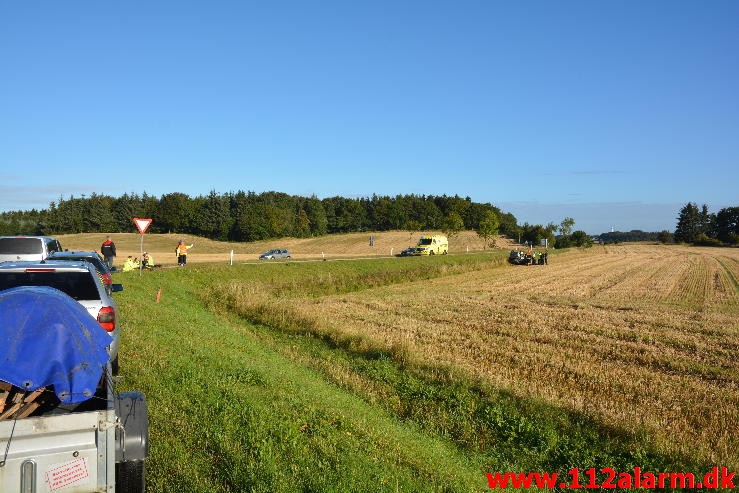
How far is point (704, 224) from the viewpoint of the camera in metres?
143

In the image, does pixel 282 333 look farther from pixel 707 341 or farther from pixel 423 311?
pixel 707 341

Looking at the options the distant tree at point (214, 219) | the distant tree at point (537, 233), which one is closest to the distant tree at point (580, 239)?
the distant tree at point (537, 233)

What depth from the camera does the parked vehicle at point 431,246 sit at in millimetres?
56781

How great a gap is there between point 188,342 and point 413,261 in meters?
35.1

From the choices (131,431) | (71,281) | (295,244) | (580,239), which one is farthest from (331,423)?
(580,239)

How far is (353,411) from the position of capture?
8.05 meters

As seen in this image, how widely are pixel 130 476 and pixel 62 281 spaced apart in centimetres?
461

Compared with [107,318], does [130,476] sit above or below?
below

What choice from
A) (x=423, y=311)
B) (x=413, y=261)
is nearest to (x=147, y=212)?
(x=413, y=261)

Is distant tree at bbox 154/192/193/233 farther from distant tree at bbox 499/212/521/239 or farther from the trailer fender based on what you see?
the trailer fender

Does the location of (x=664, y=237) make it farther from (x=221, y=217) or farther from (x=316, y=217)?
(x=221, y=217)

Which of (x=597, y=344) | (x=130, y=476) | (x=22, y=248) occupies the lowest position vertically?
(x=597, y=344)

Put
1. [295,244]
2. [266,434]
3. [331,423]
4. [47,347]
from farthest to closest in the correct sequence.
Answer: [295,244], [331,423], [266,434], [47,347]

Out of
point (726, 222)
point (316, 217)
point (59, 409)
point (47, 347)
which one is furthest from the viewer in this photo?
point (726, 222)
